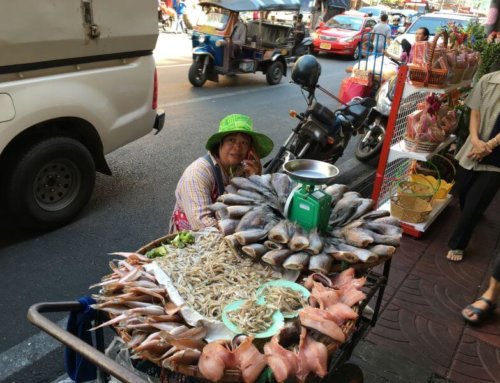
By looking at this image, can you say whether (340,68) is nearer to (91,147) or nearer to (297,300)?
(91,147)

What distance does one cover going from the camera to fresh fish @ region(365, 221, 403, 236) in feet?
6.09

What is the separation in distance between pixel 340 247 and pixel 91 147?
328 cm

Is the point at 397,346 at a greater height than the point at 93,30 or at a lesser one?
lesser

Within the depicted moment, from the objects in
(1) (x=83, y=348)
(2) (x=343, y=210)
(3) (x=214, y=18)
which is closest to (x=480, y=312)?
(2) (x=343, y=210)

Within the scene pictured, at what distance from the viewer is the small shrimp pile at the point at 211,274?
4.95ft

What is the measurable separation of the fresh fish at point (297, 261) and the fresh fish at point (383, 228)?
1.24 ft

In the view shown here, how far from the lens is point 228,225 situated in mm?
1836

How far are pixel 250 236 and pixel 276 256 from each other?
0.46 feet

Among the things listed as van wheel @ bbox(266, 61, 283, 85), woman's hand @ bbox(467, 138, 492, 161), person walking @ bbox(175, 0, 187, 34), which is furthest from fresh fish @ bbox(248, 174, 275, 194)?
person walking @ bbox(175, 0, 187, 34)

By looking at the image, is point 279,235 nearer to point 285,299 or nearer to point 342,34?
point 285,299

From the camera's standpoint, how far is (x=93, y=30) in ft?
12.3

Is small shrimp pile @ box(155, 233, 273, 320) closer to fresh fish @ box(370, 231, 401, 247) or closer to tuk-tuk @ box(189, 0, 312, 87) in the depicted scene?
fresh fish @ box(370, 231, 401, 247)

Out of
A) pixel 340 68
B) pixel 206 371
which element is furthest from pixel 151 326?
pixel 340 68

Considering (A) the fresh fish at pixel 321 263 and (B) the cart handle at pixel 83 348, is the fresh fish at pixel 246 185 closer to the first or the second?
(A) the fresh fish at pixel 321 263
